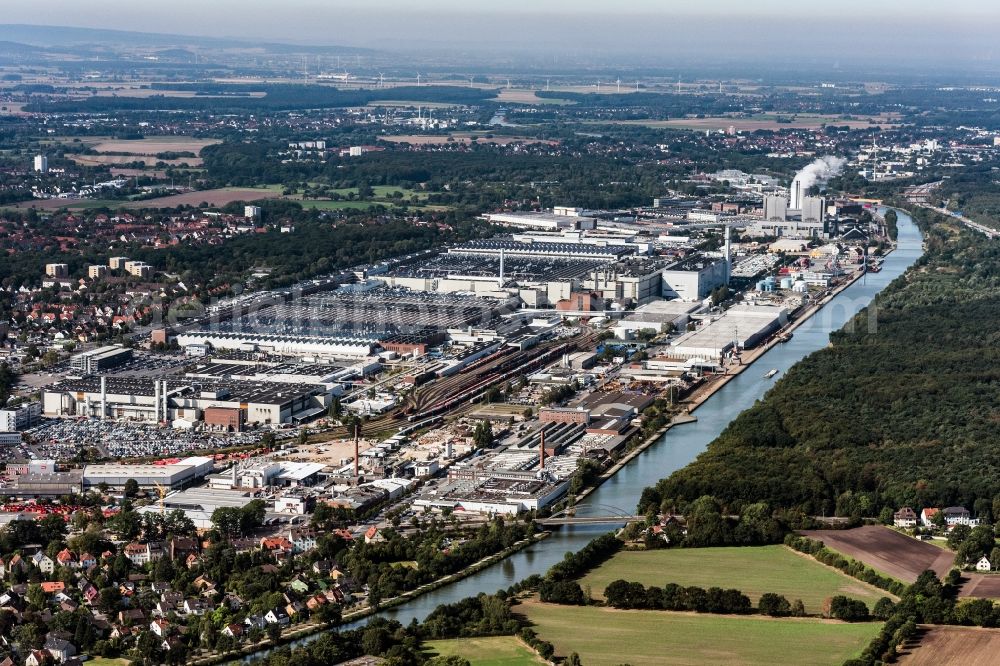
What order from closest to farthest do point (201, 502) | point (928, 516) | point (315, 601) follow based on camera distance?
1. point (315, 601)
2. point (928, 516)
3. point (201, 502)

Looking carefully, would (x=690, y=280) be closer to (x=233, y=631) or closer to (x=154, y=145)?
(x=233, y=631)

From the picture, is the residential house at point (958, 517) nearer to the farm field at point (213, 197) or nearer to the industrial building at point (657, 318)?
the industrial building at point (657, 318)

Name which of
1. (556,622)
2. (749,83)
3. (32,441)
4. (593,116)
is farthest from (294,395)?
(749,83)

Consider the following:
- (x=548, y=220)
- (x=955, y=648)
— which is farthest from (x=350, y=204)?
(x=955, y=648)

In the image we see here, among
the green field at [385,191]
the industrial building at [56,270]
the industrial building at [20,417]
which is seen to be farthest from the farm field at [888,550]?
the green field at [385,191]

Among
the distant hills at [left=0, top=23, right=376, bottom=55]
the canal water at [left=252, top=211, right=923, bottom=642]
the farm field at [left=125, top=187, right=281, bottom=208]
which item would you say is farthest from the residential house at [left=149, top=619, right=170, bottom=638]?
the distant hills at [left=0, top=23, right=376, bottom=55]

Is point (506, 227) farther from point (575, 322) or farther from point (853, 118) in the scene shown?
point (853, 118)
